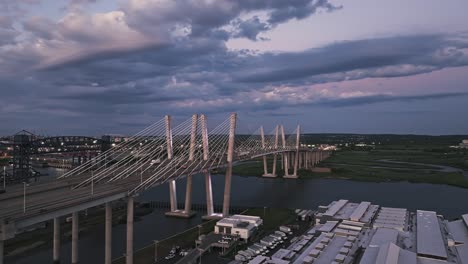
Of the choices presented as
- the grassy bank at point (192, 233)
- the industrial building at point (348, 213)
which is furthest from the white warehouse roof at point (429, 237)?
the grassy bank at point (192, 233)

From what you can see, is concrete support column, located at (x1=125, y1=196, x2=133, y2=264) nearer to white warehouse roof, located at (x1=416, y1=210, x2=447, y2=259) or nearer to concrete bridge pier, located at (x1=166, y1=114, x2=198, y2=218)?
concrete bridge pier, located at (x1=166, y1=114, x2=198, y2=218)

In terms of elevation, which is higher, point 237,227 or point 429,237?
point 429,237

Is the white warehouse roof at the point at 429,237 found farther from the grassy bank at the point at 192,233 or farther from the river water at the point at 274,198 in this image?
the grassy bank at the point at 192,233

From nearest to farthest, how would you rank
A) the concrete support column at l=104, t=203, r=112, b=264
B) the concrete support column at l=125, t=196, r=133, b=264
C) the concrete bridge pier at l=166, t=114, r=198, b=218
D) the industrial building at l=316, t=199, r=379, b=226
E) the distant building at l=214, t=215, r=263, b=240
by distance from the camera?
the concrete support column at l=104, t=203, r=112, b=264
the concrete support column at l=125, t=196, r=133, b=264
the distant building at l=214, t=215, r=263, b=240
the industrial building at l=316, t=199, r=379, b=226
the concrete bridge pier at l=166, t=114, r=198, b=218

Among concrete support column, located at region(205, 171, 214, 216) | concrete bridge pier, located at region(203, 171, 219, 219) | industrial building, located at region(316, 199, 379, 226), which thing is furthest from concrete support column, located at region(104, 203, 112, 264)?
industrial building, located at region(316, 199, 379, 226)

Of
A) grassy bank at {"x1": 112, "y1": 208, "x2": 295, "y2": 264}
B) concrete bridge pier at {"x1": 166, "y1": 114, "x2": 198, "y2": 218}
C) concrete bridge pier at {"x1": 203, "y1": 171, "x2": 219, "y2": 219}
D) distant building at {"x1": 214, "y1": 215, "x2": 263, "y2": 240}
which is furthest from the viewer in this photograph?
concrete bridge pier at {"x1": 166, "y1": 114, "x2": 198, "y2": 218}

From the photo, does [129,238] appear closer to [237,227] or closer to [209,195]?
[237,227]

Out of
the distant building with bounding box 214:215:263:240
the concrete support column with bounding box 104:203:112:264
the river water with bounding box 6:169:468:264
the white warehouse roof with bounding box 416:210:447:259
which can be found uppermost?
the concrete support column with bounding box 104:203:112:264

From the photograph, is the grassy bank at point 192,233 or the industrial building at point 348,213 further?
the industrial building at point 348,213

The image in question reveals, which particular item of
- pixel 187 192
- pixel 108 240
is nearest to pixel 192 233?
pixel 187 192
